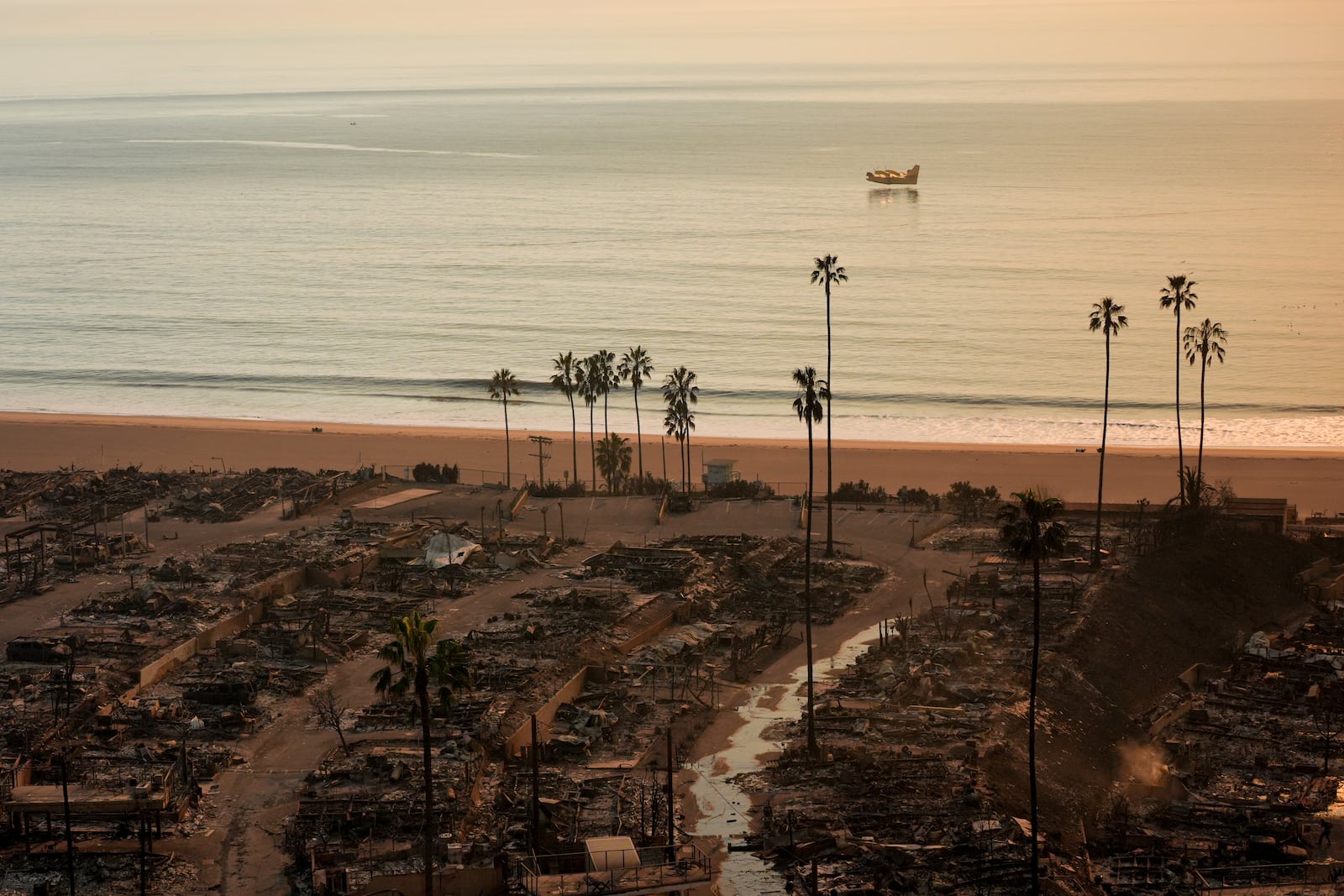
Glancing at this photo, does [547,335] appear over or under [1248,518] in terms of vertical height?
over

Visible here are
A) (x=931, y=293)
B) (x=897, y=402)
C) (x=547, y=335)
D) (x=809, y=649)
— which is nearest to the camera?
(x=809, y=649)

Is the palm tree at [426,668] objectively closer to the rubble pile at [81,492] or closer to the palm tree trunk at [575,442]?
the rubble pile at [81,492]

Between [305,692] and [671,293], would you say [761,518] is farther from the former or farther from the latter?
[671,293]

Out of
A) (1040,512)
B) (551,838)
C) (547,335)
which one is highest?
(547,335)

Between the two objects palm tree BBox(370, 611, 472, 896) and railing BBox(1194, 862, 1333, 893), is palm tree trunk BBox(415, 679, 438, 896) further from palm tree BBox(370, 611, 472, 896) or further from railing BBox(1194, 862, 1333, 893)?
railing BBox(1194, 862, 1333, 893)

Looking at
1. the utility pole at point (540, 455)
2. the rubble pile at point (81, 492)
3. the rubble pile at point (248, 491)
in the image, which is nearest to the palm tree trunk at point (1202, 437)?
the utility pole at point (540, 455)

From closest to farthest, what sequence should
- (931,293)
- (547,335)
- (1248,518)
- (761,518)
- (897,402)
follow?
(1248,518) → (761,518) → (897,402) → (547,335) → (931,293)

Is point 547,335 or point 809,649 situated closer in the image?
point 809,649

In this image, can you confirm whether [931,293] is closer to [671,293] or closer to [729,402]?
[671,293]

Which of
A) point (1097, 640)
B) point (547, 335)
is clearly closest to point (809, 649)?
point (1097, 640)
